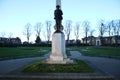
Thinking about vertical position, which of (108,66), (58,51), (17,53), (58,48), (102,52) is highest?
(58,48)

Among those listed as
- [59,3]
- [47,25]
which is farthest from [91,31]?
[59,3]

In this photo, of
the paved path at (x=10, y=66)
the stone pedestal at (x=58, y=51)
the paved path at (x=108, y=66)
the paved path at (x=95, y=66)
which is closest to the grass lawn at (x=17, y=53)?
the paved path at (x=10, y=66)

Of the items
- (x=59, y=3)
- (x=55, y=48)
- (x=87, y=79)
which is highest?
(x=59, y=3)

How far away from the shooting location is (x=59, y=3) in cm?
2011

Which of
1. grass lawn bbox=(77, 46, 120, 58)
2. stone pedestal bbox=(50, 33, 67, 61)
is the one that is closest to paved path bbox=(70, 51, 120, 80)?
stone pedestal bbox=(50, 33, 67, 61)

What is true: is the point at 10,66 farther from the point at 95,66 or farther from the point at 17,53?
the point at 17,53

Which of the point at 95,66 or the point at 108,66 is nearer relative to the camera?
the point at 95,66

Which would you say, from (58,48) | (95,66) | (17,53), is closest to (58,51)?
(58,48)

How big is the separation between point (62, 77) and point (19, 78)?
2.53 metres

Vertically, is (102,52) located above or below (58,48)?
below

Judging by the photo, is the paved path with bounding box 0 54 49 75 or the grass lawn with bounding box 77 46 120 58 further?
the grass lawn with bounding box 77 46 120 58

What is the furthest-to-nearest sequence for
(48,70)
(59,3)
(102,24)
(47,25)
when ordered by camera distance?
1. (47,25)
2. (102,24)
3. (59,3)
4. (48,70)

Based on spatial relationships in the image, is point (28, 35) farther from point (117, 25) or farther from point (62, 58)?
point (62, 58)

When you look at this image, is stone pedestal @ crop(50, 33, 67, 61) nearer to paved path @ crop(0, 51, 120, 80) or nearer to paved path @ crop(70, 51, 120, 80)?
paved path @ crop(0, 51, 120, 80)
